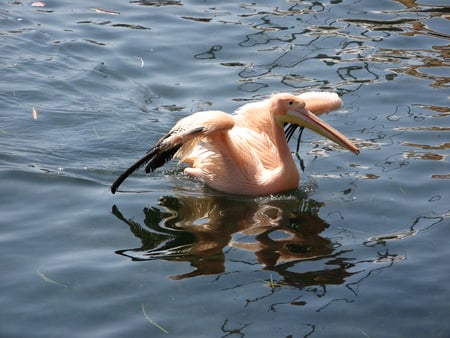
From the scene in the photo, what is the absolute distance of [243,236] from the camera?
23.9 ft

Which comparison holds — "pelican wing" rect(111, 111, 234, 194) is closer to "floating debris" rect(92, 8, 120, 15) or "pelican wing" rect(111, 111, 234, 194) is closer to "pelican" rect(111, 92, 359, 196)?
"pelican" rect(111, 92, 359, 196)

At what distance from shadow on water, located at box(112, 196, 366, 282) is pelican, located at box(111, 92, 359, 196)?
0.58 feet

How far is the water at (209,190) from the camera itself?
6.20 meters

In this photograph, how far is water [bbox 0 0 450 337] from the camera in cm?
620

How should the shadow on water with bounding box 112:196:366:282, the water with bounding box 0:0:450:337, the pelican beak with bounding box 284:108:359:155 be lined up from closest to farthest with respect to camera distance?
the water with bounding box 0:0:450:337 < the shadow on water with bounding box 112:196:366:282 < the pelican beak with bounding box 284:108:359:155

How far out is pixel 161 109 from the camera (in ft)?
31.4

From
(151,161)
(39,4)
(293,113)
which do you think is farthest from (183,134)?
(39,4)

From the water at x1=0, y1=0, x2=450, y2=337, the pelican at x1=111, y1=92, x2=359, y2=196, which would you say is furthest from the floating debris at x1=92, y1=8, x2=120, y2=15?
the pelican at x1=111, y1=92, x2=359, y2=196

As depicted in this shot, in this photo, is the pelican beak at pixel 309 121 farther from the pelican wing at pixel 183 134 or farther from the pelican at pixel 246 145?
the pelican wing at pixel 183 134

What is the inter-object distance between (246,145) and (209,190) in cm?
49

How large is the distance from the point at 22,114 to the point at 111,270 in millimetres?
3001

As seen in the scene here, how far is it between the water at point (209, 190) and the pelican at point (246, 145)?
0.14 m

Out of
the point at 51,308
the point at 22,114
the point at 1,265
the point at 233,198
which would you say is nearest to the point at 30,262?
the point at 1,265

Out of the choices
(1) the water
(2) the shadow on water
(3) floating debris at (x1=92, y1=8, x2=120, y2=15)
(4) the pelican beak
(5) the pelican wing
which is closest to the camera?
(1) the water
